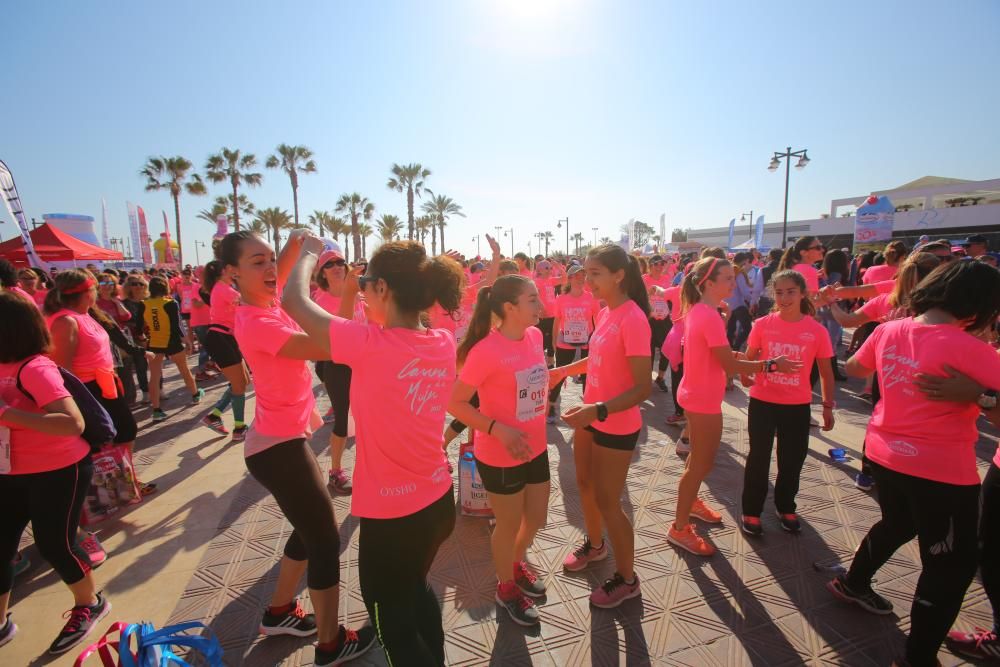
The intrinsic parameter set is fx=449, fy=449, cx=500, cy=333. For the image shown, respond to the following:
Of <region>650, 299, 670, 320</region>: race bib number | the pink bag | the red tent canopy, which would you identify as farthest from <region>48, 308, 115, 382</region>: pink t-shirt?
the red tent canopy

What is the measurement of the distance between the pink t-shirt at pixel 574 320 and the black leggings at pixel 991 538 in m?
4.04

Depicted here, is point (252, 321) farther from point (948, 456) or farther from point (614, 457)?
point (948, 456)

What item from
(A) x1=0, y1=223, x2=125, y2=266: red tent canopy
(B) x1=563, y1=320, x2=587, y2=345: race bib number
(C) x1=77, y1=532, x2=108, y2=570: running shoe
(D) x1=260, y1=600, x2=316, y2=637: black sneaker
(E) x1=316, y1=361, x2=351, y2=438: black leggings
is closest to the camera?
(D) x1=260, y1=600, x2=316, y2=637: black sneaker

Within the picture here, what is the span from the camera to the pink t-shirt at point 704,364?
315 cm

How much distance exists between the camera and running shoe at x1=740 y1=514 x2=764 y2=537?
3.54 metres

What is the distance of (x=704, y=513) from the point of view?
383 centimetres

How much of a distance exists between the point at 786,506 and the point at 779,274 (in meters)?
1.88

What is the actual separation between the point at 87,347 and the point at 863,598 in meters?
5.95

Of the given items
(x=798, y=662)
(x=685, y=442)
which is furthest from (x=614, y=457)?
(x=685, y=442)

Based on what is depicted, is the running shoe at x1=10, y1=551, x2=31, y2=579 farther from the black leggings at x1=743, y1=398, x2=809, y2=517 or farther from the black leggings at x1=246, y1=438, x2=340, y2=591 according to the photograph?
the black leggings at x1=743, y1=398, x2=809, y2=517

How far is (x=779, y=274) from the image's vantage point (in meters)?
3.53

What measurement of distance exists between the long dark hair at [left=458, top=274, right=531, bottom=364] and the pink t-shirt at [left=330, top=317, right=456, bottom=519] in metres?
0.91

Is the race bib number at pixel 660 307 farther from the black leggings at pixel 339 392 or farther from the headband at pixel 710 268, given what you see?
the black leggings at pixel 339 392

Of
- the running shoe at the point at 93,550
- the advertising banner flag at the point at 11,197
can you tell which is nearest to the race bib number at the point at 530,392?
the running shoe at the point at 93,550
